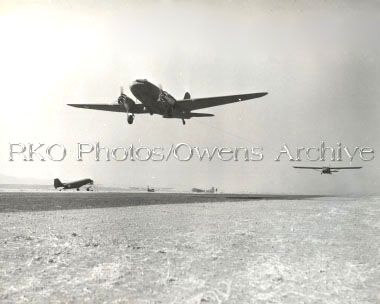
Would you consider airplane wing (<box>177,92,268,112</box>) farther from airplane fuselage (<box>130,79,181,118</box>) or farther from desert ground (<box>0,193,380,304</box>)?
desert ground (<box>0,193,380,304</box>)

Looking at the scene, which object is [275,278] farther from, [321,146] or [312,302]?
[321,146]

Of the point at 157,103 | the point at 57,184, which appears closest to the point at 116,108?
the point at 157,103

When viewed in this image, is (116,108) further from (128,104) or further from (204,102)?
(204,102)

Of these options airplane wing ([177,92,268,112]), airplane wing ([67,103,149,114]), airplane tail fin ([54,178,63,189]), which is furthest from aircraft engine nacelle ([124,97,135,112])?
airplane tail fin ([54,178,63,189])

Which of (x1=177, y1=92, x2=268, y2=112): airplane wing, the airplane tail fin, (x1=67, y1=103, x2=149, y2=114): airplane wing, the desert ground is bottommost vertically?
the desert ground

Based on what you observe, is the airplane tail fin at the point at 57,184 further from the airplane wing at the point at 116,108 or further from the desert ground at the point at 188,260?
the desert ground at the point at 188,260

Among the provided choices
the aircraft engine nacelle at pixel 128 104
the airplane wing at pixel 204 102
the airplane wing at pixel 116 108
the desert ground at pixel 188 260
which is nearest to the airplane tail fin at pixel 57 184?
the airplane wing at pixel 116 108

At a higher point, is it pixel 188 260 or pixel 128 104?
pixel 128 104
